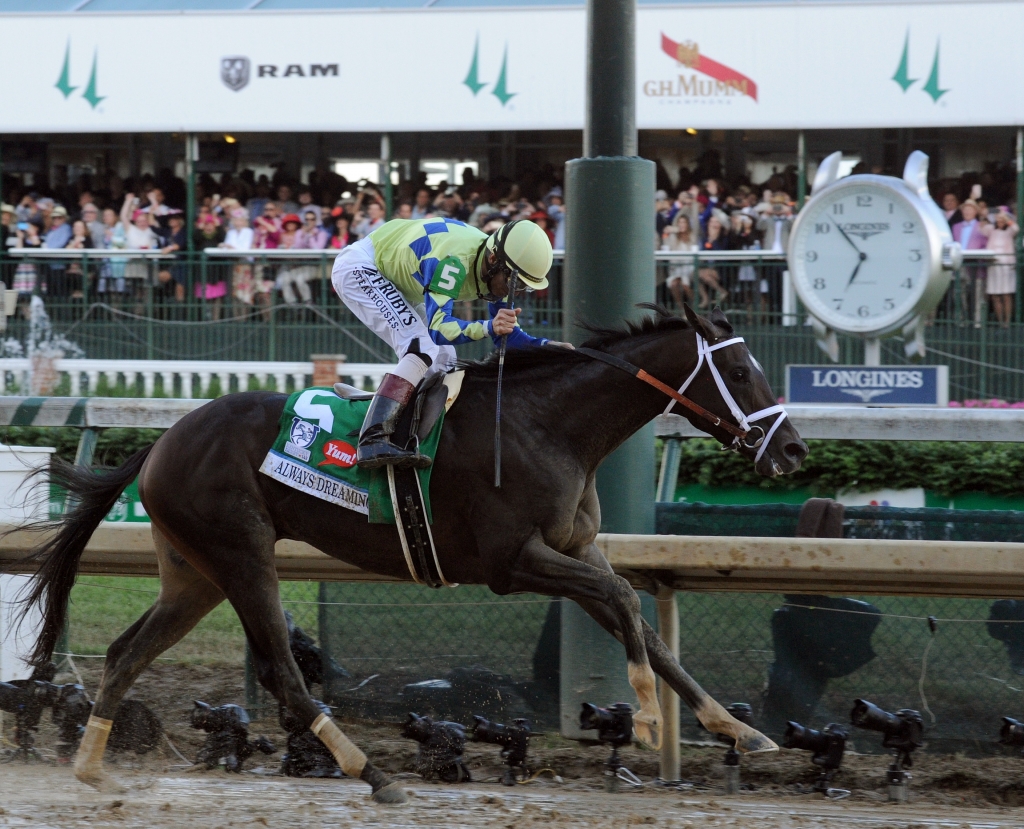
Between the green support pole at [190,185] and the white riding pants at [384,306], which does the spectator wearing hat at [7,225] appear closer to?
the green support pole at [190,185]

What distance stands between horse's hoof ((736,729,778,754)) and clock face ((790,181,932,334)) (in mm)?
2998

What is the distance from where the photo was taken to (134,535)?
5305 millimetres

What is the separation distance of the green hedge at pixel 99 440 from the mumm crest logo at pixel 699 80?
5.88 metres

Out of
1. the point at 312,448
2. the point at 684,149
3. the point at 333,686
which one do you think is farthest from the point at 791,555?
the point at 684,149

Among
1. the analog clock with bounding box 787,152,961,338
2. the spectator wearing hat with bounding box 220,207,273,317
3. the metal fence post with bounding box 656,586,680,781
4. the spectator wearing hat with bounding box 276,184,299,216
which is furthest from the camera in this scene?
the spectator wearing hat with bounding box 276,184,299,216

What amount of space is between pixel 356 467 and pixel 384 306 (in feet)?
1.91

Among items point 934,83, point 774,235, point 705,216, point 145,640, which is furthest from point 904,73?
point 145,640

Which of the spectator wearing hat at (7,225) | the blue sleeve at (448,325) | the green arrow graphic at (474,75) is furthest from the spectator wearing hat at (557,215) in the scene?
the blue sleeve at (448,325)

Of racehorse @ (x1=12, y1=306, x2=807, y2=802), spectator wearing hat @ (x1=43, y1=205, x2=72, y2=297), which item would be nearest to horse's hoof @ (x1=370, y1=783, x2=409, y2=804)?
racehorse @ (x1=12, y1=306, x2=807, y2=802)

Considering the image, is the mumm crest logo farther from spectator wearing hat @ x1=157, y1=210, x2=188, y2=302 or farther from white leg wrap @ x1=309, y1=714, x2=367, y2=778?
white leg wrap @ x1=309, y1=714, x2=367, y2=778

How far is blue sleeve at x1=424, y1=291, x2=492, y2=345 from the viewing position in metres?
4.52

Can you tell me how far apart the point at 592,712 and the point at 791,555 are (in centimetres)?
94

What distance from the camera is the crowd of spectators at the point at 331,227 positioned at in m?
11.2

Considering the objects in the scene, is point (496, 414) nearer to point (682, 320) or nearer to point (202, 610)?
point (682, 320)
